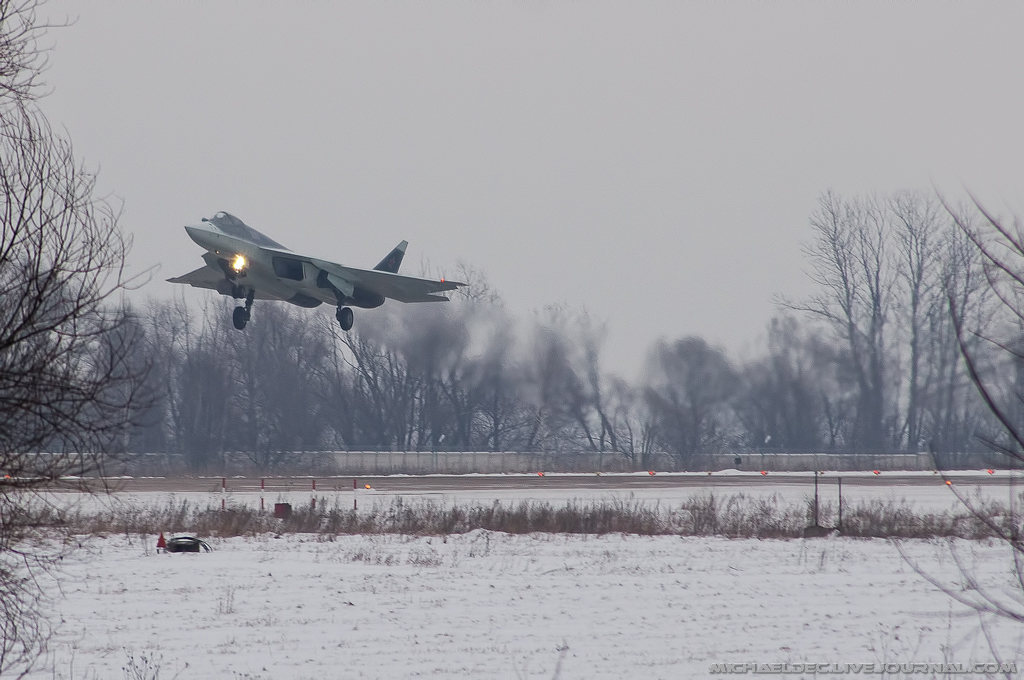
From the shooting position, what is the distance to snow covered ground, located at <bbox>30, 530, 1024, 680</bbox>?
939cm

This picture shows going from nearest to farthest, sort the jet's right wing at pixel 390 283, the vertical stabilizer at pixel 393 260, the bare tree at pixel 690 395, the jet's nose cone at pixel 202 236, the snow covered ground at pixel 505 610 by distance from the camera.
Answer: the snow covered ground at pixel 505 610
the jet's nose cone at pixel 202 236
the jet's right wing at pixel 390 283
the vertical stabilizer at pixel 393 260
the bare tree at pixel 690 395

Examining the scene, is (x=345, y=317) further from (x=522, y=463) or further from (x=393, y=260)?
(x=522, y=463)

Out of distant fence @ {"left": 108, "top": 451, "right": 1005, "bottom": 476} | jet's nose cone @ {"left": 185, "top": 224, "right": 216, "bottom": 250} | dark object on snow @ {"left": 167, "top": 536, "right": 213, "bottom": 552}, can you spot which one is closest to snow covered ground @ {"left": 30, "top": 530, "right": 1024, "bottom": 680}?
dark object on snow @ {"left": 167, "top": 536, "right": 213, "bottom": 552}

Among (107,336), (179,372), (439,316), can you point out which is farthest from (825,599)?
(179,372)

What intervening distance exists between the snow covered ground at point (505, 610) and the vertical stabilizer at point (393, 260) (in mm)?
16967

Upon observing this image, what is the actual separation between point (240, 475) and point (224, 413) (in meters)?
9.91

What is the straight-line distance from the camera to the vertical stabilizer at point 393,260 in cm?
3416

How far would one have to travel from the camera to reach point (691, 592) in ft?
43.6

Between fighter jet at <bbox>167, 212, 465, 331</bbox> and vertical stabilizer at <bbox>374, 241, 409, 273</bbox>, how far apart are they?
3802 millimetres

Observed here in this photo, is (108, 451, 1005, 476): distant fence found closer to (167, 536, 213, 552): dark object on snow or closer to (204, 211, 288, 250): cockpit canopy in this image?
(204, 211, 288, 250): cockpit canopy

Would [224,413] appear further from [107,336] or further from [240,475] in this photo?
[107,336]

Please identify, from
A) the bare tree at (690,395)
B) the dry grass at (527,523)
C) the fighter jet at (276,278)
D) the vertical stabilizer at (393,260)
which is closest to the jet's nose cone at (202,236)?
the fighter jet at (276,278)

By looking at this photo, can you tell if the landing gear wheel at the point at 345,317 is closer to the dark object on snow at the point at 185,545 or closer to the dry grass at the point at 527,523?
the dry grass at the point at 527,523

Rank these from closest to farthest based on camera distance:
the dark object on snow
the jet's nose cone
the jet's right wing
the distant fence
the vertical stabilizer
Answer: the dark object on snow
the jet's nose cone
the jet's right wing
the vertical stabilizer
the distant fence
